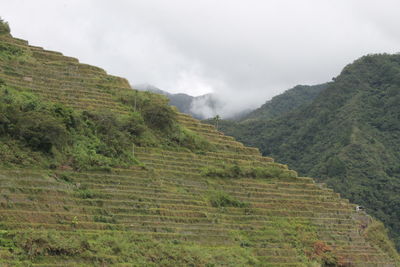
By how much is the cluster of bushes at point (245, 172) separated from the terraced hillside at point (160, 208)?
0.29ft

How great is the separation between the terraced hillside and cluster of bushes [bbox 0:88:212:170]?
2.33 ft

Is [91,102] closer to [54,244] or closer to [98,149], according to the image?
[98,149]

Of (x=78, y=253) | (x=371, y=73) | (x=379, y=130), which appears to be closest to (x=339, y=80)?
(x=371, y=73)

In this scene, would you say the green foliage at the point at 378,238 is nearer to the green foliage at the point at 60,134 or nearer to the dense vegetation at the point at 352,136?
the dense vegetation at the point at 352,136

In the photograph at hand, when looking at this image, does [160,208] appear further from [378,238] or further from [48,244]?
[378,238]

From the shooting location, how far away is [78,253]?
22062mm

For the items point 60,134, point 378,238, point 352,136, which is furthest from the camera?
point 352,136

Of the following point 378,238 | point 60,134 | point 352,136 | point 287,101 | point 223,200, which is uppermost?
point 287,101

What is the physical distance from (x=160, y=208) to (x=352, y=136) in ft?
165

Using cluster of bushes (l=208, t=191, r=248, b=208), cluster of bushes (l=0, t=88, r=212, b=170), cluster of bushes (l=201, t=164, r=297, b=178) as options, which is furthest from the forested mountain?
cluster of bushes (l=208, t=191, r=248, b=208)

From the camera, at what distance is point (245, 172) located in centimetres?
3572

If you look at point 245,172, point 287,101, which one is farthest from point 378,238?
point 287,101

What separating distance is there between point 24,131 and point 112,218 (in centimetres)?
574

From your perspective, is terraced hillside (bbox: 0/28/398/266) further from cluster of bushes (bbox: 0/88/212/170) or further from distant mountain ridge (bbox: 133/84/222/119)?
distant mountain ridge (bbox: 133/84/222/119)
